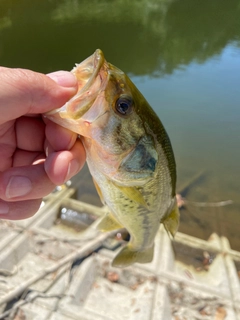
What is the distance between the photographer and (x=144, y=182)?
186 cm

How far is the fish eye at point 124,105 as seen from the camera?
152 cm

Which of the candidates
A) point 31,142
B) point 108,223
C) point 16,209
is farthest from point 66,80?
point 108,223

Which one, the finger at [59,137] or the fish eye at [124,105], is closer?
the fish eye at [124,105]

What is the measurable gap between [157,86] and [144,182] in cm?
907

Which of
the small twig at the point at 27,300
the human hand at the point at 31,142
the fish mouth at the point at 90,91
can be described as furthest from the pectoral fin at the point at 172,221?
the small twig at the point at 27,300

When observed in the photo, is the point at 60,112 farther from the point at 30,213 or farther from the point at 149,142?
the point at 30,213

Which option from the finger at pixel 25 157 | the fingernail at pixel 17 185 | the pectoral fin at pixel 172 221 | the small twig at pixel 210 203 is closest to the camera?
the fingernail at pixel 17 185

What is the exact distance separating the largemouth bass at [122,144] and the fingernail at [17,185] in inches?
15.0

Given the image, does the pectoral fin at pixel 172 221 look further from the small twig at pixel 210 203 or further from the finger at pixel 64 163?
the small twig at pixel 210 203

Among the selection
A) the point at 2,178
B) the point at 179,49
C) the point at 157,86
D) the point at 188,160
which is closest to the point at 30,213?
the point at 2,178

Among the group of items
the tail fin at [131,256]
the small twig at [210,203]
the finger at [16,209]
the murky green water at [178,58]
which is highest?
the finger at [16,209]

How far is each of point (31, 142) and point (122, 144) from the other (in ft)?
2.13

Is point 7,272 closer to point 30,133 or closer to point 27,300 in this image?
point 27,300

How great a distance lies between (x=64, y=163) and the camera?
170 cm
